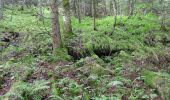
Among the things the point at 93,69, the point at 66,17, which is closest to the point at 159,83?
the point at 93,69

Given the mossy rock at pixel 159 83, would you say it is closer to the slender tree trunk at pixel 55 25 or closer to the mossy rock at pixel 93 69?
the mossy rock at pixel 93 69

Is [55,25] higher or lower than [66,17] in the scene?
lower

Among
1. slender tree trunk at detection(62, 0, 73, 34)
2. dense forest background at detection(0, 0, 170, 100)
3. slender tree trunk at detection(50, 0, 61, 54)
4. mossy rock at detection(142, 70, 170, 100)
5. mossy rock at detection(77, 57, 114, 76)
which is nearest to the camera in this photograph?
mossy rock at detection(142, 70, 170, 100)

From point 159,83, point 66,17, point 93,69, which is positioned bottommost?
point 159,83

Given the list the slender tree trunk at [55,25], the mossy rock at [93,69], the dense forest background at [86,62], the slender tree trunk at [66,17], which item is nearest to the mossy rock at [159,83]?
the dense forest background at [86,62]

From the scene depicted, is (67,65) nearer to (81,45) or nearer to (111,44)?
(81,45)

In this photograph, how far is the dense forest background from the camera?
7.55m

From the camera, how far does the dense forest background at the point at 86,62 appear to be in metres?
7.55

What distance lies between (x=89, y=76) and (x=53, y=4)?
334 cm

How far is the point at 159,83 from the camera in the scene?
7.75m

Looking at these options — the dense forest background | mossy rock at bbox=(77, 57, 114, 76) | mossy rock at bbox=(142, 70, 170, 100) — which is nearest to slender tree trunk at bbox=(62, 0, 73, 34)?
the dense forest background

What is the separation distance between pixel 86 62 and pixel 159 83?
2.83m

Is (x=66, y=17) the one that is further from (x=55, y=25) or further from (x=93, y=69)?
(x=93, y=69)

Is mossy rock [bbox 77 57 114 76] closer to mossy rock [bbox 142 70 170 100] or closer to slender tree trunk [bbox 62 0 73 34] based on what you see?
mossy rock [bbox 142 70 170 100]
